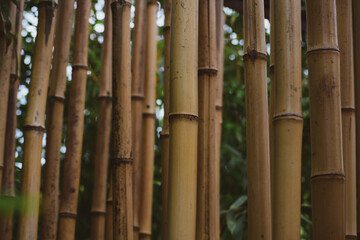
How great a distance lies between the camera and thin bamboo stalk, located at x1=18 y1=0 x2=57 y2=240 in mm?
1409

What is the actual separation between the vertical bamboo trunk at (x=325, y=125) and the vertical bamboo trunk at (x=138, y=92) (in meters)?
0.74

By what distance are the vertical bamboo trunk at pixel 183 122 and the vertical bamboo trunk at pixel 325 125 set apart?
0.71 feet

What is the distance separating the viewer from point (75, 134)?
169 centimetres

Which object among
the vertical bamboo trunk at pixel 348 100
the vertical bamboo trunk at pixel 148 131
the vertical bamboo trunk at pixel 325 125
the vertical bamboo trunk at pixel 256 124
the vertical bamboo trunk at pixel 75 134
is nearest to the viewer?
the vertical bamboo trunk at pixel 325 125

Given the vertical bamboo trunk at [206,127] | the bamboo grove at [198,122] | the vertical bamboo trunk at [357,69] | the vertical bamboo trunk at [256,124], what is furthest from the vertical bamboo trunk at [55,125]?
the vertical bamboo trunk at [357,69]

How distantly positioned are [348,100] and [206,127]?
1.05 feet

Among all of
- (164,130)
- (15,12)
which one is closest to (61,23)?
(15,12)

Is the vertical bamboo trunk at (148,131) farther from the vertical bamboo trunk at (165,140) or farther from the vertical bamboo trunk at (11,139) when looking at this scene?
the vertical bamboo trunk at (11,139)

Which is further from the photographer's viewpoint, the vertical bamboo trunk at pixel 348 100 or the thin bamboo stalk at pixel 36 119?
the thin bamboo stalk at pixel 36 119

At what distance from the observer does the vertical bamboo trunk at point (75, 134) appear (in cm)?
164

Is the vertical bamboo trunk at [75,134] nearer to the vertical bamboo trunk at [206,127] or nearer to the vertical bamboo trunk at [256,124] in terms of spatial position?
the vertical bamboo trunk at [206,127]

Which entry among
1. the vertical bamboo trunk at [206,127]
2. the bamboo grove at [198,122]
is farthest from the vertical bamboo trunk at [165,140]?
the vertical bamboo trunk at [206,127]

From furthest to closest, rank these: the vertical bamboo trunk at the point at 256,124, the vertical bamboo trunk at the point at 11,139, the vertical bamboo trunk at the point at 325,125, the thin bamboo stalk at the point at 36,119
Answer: the vertical bamboo trunk at the point at 11,139
the thin bamboo stalk at the point at 36,119
the vertical bamboo trunk at the point at 256,124
the vertical bamboo trunk at the point at 325,125

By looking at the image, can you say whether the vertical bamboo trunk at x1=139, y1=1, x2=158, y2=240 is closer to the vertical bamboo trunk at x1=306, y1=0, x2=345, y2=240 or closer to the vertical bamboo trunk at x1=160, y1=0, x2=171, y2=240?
the vertical bamboo trunk at x1=160, y1=0, x2=171, y2=240
